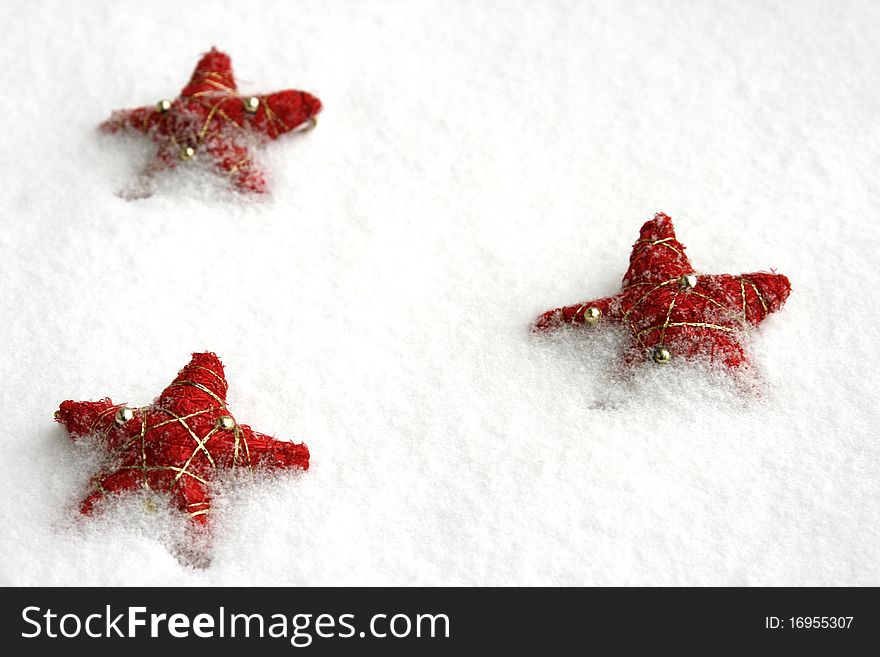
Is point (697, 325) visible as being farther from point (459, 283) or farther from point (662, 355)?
point (459, 283)

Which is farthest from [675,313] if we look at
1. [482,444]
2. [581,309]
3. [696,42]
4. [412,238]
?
[696,42]

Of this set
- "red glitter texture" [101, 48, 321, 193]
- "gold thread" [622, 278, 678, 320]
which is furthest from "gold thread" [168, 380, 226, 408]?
"gold thread" [622, 278, 678, 320]

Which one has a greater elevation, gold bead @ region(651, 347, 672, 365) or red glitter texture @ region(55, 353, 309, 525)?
gold bead @ region(651, 347, 672, 365)

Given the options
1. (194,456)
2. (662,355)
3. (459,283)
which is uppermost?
(459,283)

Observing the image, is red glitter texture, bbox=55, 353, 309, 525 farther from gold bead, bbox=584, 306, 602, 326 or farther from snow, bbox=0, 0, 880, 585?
gold bead, bbox=584, 306, 602, 326

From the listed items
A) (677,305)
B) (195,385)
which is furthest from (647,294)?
(195,385)

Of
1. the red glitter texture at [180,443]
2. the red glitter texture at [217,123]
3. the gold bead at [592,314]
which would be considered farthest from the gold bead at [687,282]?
the red glitter texture at [217,123]
